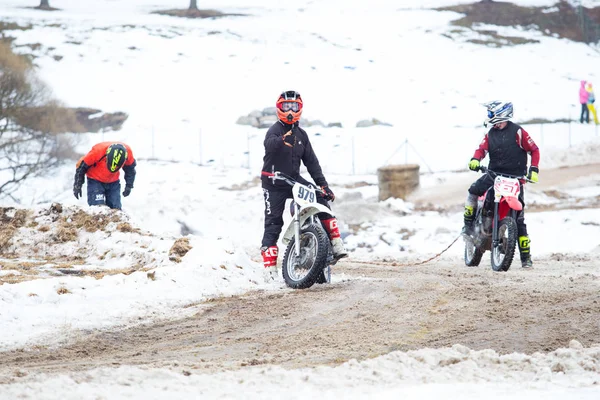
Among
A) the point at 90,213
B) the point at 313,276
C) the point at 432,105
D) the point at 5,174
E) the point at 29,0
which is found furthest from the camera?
→ the point at 29,0

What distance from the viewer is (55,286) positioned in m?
8.00

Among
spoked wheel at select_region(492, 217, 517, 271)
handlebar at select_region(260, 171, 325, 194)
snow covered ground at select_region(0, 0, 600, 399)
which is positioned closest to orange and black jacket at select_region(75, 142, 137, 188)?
snow covered ground at select_region(0, 0, 600, 399)

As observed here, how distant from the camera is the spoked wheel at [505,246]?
10.7 m

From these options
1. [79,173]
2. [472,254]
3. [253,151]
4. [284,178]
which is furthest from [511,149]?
[253,151]

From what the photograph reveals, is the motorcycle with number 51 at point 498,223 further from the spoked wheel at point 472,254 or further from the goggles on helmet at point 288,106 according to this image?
the goggles on helmet at point 288,106

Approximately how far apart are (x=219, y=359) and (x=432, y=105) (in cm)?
4179

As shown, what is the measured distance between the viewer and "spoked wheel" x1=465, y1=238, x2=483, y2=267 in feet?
38.9

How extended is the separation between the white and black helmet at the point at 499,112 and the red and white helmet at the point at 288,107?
9.15 ft

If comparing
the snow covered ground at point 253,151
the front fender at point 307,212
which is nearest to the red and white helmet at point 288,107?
the front fender at point 307,212

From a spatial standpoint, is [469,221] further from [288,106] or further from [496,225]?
[288,106]

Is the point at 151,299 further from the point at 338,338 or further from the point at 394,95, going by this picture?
the point at 394,95

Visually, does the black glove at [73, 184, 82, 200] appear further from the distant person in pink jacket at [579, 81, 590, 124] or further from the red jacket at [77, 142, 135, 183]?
the distant person in pink jacket at [579, 81, 590, 124]

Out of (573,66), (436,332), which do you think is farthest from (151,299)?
(573,66)

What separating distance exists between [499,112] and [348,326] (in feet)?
16.8
